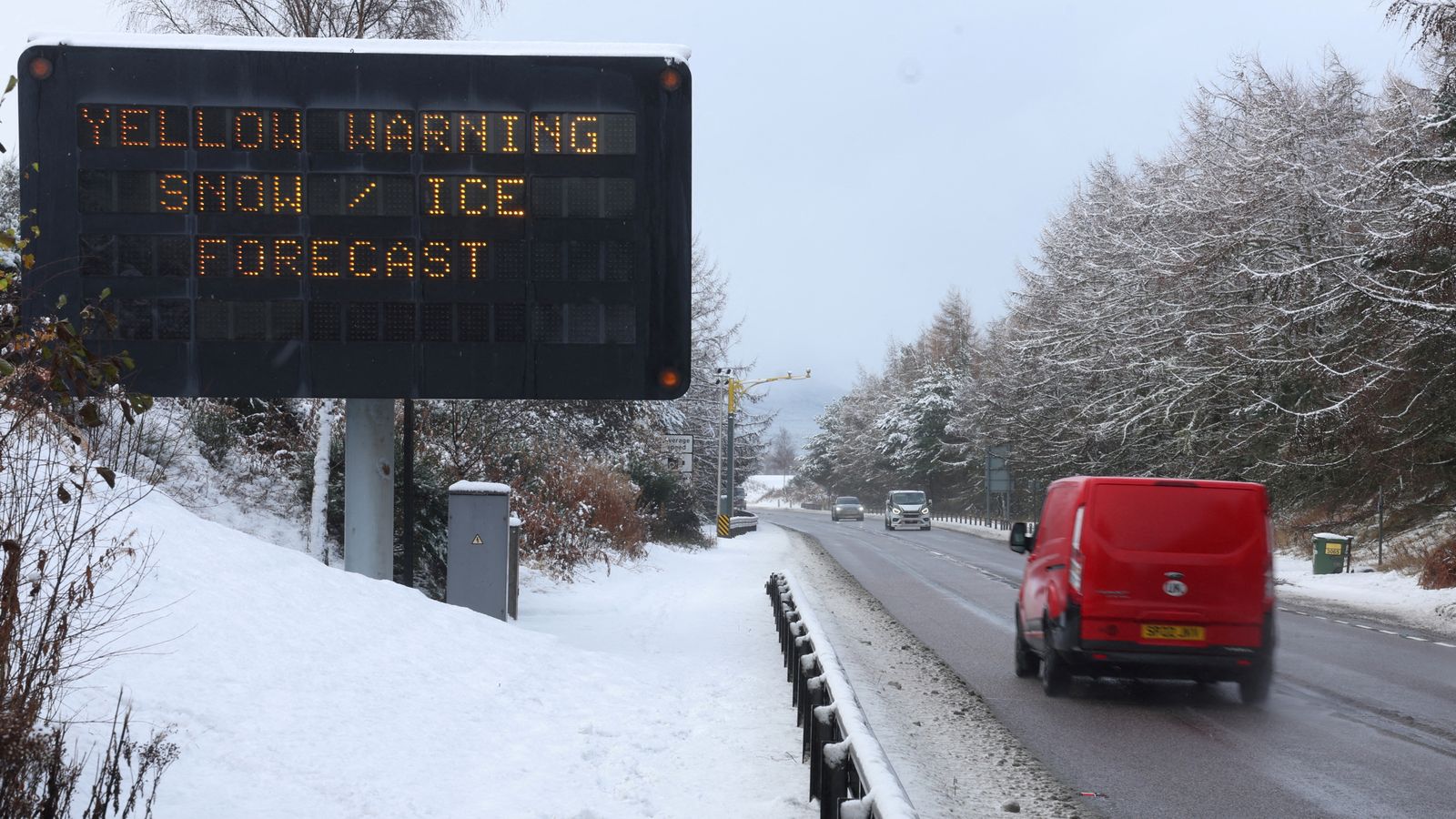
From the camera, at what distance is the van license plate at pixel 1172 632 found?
11.1m

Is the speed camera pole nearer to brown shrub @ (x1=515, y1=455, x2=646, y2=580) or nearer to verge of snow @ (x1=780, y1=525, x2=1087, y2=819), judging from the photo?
brown shrub @ (x1=515, y1=455, x2=646, y2=580)

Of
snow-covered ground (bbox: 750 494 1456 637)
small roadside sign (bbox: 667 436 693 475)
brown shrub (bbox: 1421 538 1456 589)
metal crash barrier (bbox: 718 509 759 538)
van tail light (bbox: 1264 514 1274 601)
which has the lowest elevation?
metal crash barrier (bbox: 718 509 759 538)

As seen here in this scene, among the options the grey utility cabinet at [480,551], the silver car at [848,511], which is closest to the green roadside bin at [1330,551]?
the grey utility cabinet at [480,551]

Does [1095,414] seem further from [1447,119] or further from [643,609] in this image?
[643,609]

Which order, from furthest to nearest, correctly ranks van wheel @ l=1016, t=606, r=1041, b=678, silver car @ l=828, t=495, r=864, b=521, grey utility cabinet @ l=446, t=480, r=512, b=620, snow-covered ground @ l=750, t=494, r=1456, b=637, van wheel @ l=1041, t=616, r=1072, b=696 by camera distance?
silver car @ l=828, t=495, r=864, b=521
snow-covered ground @ l=750, t=494, r=1456, b=637
grey utility cabinet @ l=446, t=480, r=512, b=620
van wheel @ l=1016, t=606, r=1041, b=678
van wheel @ l=1041, t=616, r=1072, b=696

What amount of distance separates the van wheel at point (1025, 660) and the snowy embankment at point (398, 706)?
2.53 m

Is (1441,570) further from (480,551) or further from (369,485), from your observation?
(369,485)

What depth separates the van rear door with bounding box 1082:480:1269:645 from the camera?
1107cm

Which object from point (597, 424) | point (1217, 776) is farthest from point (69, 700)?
point (597, 424)

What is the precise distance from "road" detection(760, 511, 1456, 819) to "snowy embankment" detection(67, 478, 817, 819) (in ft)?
6.99

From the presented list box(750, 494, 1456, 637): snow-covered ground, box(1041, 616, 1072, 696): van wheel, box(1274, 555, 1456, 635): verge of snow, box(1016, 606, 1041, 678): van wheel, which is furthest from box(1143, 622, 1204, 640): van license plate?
box(1274, 555, 1456, 635): verge of snow

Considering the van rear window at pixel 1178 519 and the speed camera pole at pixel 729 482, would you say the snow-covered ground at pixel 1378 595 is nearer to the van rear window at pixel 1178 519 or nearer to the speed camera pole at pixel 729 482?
the van rear window at pixel 1178 519

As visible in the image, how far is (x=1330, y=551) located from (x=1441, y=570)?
537 cm

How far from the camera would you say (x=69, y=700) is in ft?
21.1
